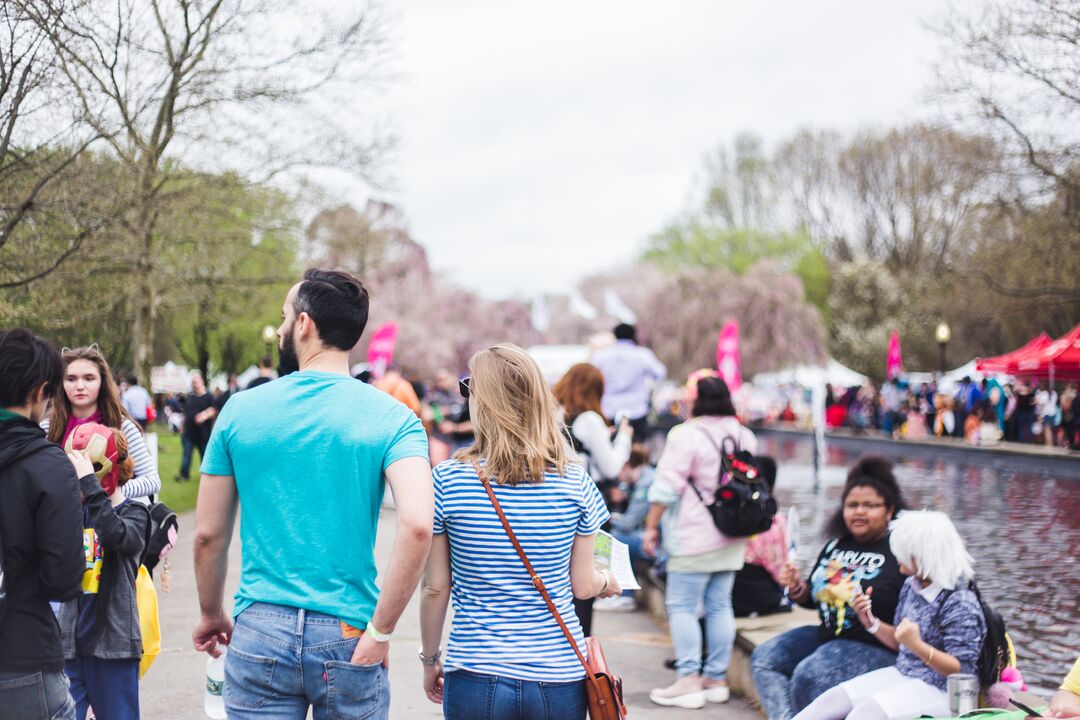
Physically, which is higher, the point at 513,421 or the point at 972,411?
the point at 513,421

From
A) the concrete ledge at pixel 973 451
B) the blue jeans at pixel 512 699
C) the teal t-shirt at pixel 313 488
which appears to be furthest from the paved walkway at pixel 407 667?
the concrete ledge at pixel 973 451

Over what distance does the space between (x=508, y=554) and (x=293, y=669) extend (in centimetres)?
68

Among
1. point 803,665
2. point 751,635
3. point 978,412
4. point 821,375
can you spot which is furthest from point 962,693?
point 821,375

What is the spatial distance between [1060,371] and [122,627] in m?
19.2

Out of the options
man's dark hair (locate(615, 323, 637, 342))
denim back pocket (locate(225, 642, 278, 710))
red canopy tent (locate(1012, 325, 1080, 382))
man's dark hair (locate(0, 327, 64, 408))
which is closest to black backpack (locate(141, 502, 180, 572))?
man's dark hair (locate(0, 327, 64, 408))

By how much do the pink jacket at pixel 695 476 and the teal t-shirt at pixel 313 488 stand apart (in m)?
3.40

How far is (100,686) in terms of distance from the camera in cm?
404

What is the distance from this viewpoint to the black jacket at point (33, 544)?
9.49 ft

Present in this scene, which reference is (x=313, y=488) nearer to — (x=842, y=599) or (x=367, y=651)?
(x=367, y=651)

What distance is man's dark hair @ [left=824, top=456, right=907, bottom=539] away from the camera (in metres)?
5.04

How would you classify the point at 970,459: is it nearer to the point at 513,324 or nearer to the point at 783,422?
the point at 783,422

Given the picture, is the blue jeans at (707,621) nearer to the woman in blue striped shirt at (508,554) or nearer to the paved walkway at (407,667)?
the paved walkway at (407,667)

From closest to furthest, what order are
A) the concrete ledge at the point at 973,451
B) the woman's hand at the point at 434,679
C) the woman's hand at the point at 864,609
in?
1. the woman's hand at the point at 434,679
2. the woman's hand at the point at 864,609
3. the concrete ledge at the point at 973,451

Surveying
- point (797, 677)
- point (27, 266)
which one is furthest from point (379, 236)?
point (797, 677)
